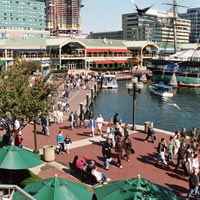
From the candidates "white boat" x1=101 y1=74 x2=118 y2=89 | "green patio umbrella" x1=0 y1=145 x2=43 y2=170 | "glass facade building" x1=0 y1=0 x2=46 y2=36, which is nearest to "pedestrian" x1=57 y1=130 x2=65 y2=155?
"green patio umbrella" x1=0 y1=145 x2=43 y2=170

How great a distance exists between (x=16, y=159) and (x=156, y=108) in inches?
1345

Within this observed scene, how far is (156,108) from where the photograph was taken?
46.0 meters


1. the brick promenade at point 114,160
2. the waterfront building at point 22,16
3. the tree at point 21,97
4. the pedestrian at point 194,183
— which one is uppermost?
the waterfront building at point 22,16

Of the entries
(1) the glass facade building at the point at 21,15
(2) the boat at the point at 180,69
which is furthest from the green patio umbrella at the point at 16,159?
(1) the glass facade building at the point at 21,15

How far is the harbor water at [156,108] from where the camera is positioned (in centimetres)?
3754

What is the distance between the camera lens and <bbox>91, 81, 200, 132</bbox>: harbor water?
3754 cm

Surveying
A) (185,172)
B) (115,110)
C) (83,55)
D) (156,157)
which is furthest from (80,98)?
(83,55)

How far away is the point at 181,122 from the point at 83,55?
56570 mm

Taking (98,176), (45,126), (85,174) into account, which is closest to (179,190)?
(98,176)

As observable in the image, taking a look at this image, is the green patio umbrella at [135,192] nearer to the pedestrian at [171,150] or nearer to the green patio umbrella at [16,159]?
the green patio umbrella at [16,159]

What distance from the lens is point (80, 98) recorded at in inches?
1799

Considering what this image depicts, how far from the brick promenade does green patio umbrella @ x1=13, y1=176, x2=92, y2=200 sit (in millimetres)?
5146

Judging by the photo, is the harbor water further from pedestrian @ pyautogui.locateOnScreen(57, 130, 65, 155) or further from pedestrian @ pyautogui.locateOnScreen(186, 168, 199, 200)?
pedestrian @ pyautogui.locateOnScreen(186, 168, 199, 200)

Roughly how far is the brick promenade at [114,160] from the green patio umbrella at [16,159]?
252 cm
